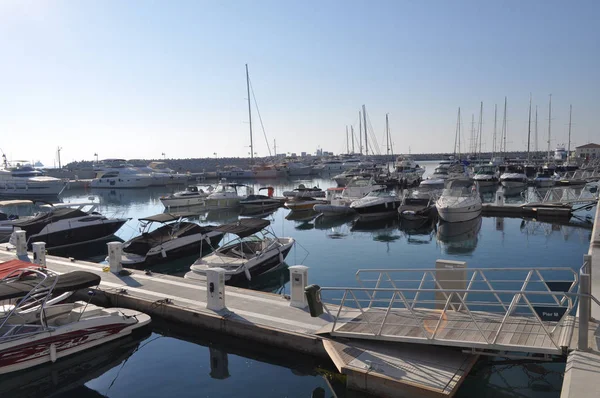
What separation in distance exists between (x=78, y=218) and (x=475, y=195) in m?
27.5

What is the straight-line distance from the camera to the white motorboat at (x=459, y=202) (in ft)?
105

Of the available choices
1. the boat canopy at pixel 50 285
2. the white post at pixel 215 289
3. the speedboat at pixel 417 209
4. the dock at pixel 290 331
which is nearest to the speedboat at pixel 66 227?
the dock at pixel 290 331

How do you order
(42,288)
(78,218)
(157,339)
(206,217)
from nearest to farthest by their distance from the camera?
(42,288) → (157,339) → (78,218) → (206,217)

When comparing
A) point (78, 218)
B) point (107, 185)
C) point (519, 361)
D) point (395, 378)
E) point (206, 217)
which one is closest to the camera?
point (395, 378)

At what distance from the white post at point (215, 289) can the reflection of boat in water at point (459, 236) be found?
15.3 meters

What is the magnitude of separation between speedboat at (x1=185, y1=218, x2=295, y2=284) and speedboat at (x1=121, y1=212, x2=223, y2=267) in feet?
4.02

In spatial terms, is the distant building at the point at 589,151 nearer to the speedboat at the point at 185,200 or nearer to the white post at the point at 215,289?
the speedboat at the point at 185,200

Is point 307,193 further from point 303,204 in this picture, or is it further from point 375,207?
point 375,207

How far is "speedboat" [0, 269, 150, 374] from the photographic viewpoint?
10.8m

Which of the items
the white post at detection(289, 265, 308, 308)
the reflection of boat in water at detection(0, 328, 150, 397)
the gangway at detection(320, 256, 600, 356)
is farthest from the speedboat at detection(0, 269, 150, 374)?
the gangway at detection(320, 256, 600, 356)

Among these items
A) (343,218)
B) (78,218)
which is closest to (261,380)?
(78,218)

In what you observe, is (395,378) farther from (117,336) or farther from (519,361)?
(117,336)

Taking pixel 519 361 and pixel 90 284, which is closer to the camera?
pixel 519 361

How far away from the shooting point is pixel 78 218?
95.3 feet
